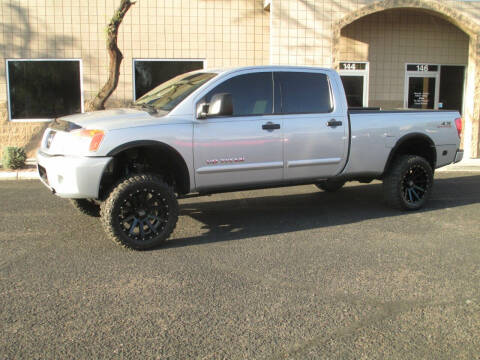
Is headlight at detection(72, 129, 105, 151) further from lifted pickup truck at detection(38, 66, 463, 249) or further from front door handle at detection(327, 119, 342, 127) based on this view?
front door handle at detection(327, 119, 342, 127)

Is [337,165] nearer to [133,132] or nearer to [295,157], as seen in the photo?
[295,157]

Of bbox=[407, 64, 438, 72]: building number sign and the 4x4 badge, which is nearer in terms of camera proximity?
the 4x4 badge

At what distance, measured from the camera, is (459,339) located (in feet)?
10.7

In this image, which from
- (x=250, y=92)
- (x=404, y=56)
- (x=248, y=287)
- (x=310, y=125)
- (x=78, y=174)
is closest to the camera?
(x=248, y=287)

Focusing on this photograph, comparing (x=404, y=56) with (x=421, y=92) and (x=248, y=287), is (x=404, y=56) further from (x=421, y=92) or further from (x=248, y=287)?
(x=248, y=287)

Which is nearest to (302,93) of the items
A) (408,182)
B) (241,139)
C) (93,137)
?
(241,139)

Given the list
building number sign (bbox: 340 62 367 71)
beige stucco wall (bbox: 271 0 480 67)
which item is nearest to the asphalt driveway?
beige stucco wall (bbox: 271 0 480 67)

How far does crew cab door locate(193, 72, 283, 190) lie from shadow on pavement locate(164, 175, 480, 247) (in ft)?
2.03

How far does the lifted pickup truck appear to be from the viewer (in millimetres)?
4984

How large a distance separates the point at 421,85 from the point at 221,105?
36.5 ft

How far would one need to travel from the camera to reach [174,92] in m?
5.87

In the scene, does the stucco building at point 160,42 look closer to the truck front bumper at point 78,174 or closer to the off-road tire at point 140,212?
the off-road tire at point 140,212

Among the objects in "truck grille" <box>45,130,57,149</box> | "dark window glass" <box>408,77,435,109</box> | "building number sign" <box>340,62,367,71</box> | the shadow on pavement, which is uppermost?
"building number sign" <box>340,62,367,71</box>

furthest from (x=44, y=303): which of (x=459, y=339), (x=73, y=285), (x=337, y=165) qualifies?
(x=337, y=165)
